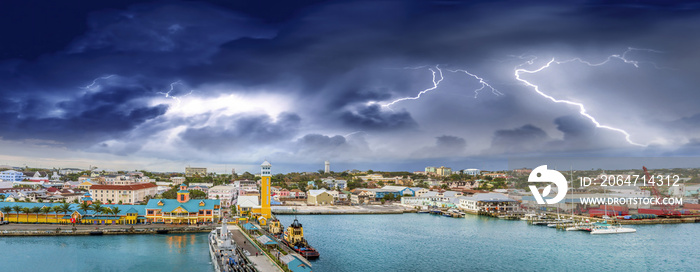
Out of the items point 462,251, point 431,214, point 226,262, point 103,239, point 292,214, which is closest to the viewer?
point 226,262

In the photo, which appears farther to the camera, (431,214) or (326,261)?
(431,214)

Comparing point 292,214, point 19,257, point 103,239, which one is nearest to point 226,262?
point 19,257

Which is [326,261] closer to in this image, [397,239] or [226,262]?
[226,262]

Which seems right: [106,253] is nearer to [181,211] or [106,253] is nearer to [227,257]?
A: [227,257]

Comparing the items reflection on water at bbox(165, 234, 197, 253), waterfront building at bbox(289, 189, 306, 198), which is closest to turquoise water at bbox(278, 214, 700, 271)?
reflection on water at bbox(165, 234, 197, 253)

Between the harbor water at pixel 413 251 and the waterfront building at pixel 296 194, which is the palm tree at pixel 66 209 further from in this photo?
→ the waterfront building at pixel 296 194

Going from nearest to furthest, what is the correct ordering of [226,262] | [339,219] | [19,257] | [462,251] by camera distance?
1. [226,262]
2. [19,257]
3. [462,251]
4. [339,219]

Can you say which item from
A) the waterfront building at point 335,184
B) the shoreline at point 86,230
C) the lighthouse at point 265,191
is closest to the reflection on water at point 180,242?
the shoreline at point 86,230
